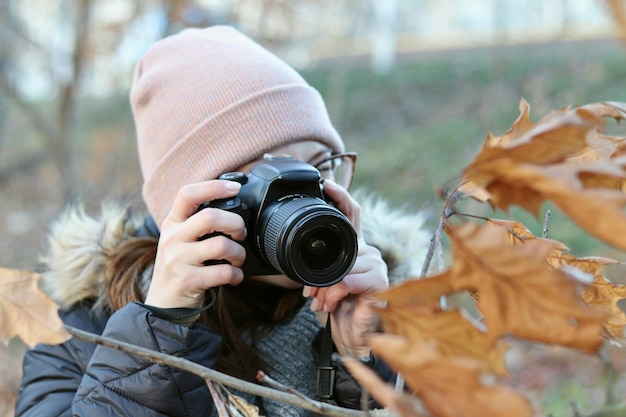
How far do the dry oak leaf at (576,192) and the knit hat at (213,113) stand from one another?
2.71 feet

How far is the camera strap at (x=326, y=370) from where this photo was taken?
1001 millimetres

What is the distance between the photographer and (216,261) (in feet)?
3.05

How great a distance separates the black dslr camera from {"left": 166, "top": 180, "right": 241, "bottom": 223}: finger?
0.06 feet

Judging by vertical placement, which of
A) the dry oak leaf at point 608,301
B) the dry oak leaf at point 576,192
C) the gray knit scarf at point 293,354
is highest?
the dry oak leaf at point 576,192

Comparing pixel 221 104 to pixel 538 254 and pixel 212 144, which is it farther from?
pixel 538 254

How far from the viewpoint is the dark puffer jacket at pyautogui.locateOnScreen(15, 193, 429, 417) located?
2.92 ft

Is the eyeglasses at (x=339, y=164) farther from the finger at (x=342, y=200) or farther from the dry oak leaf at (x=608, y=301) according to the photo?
the dry oak leaf at (x=608, y=301)

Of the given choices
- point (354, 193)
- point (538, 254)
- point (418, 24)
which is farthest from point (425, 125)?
point (538, 254)

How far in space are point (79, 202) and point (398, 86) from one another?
6.57 metres

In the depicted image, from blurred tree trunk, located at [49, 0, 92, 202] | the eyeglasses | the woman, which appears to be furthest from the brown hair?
blurred tree trunk, located at [49, 0, 92, 202]

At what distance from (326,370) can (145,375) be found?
0.92ft

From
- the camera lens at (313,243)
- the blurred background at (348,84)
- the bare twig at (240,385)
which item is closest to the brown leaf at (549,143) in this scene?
the bare twig at (240,385)

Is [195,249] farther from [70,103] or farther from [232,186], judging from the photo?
[70,103]

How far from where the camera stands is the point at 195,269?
35.4 inches
